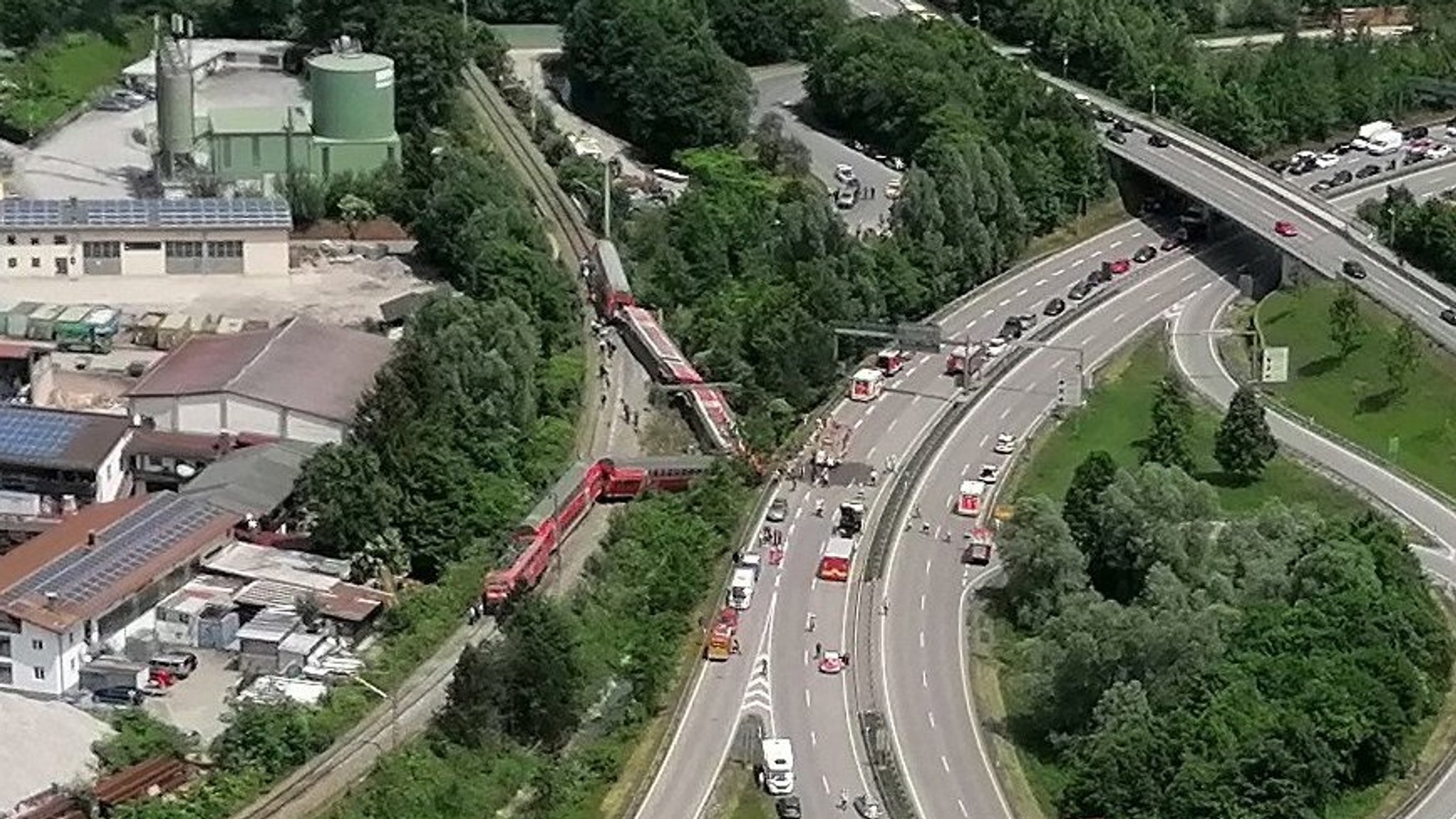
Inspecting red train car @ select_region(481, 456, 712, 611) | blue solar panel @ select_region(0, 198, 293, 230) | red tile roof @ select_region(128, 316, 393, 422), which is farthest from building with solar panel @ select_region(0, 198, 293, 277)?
red train car @ select_region(481, 456, 712, 611)

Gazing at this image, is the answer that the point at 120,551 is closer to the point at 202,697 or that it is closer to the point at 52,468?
the point at 202,697

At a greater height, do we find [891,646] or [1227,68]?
[1227,68]

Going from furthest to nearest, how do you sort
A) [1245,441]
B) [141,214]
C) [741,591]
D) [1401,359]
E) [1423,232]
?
[1423,232], [141,214], [1401,359], [1245,441], [741,591]

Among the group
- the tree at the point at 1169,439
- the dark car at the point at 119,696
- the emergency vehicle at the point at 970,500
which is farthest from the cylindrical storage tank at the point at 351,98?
the dark car at the point at 119,696

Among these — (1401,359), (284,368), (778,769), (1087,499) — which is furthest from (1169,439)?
(284,368)

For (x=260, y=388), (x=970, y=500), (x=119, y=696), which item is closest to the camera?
(x=119, y=696)

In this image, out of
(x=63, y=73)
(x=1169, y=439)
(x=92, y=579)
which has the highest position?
(x=92, y=579)

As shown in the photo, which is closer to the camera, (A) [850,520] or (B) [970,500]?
(A) [850,520]
